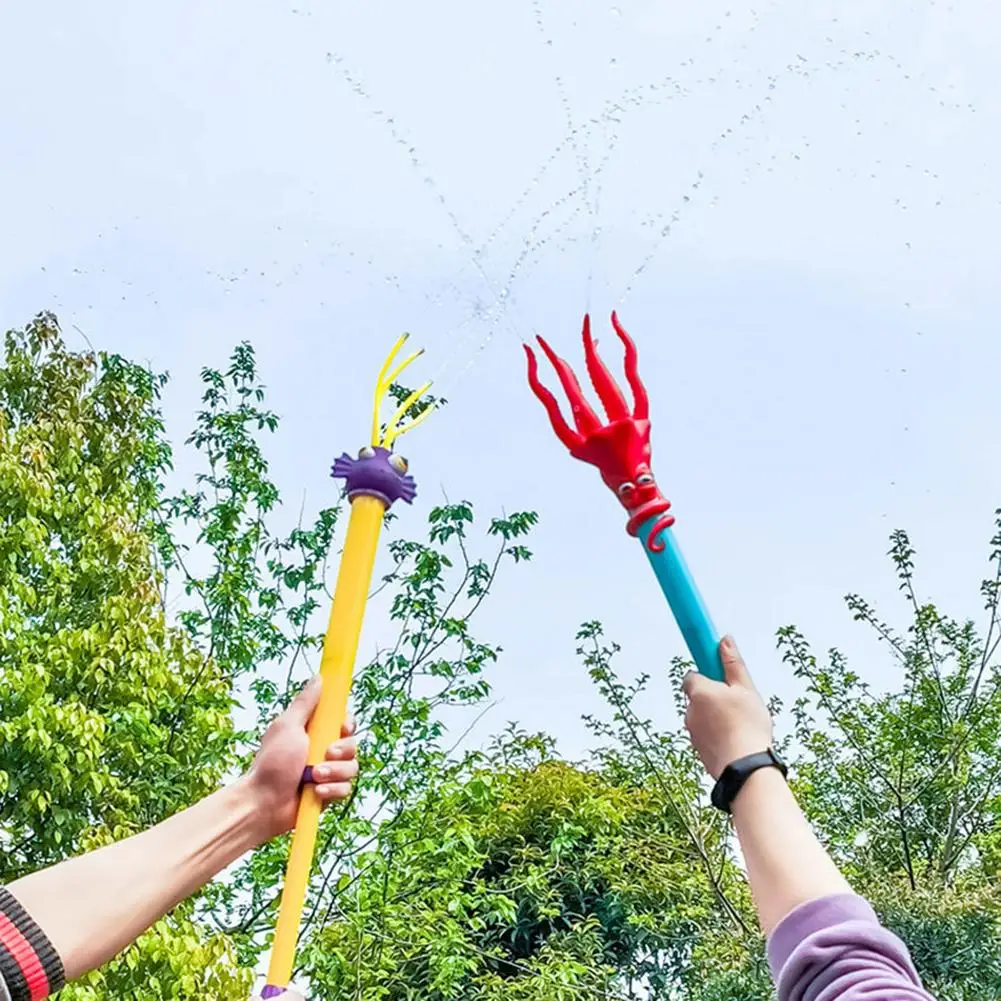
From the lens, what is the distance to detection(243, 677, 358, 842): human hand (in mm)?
1365

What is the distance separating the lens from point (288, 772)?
1.37 metres

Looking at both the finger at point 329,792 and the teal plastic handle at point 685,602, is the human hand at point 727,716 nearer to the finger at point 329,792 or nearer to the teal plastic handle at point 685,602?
the teal plastic handle at point 685,602

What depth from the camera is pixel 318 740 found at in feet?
4.54

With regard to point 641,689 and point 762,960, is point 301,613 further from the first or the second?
point 762,960

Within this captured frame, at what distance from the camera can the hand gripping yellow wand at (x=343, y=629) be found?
1.25 metres

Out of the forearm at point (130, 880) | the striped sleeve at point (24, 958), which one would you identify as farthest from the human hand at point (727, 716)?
the striped sleeve at point (24, 958)

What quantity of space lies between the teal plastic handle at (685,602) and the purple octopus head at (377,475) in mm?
260

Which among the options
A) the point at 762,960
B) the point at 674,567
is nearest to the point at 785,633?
the point at 762,960

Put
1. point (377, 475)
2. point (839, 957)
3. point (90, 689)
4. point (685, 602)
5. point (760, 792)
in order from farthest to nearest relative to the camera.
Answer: point (90, 689)
point (377, 475)
point (685, 602)
point (760, 792)
point (839, 957)

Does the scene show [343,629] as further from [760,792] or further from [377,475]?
[760,792]

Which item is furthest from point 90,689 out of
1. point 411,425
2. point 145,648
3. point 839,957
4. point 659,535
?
point 839,957

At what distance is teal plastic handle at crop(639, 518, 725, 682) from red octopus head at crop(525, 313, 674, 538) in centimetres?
2

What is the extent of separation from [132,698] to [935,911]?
4.30m

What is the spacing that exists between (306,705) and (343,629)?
0.31 ft
